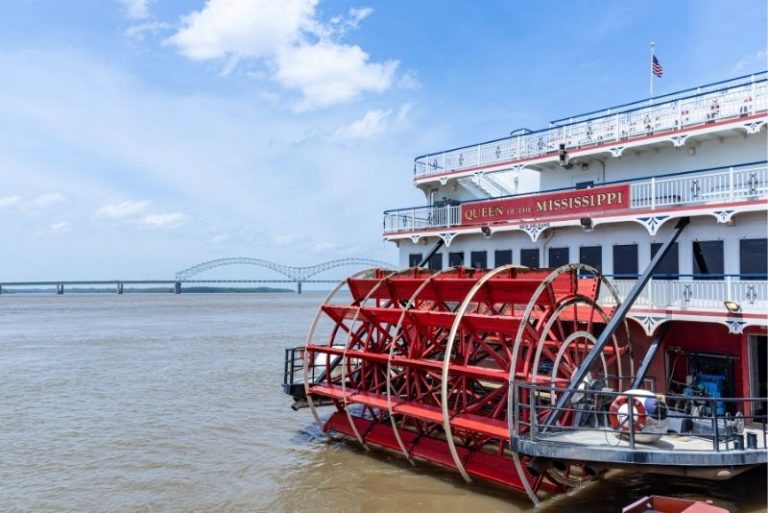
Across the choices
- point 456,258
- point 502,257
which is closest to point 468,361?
point 502,257

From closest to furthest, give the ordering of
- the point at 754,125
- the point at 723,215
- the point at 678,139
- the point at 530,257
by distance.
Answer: the point at 723,215, the point at 754,125, the point at 678,139, the point at 530,257

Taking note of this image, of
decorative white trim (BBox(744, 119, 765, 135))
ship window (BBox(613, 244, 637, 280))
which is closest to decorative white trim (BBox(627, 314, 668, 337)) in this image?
ship window (BBox(613, 244, 637, 280))

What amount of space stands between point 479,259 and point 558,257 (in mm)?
1954

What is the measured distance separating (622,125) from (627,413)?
21.8ft

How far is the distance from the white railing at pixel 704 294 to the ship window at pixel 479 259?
3559 millimetres

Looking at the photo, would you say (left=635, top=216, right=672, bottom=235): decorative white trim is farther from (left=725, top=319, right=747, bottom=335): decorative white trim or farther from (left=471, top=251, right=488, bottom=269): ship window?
(left=471, top=251, right=488, bottom=269): ship window

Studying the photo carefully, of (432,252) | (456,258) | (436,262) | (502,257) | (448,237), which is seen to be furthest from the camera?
(436,262)

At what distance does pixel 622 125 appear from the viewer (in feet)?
39.4

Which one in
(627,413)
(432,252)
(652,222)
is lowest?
(627,413)

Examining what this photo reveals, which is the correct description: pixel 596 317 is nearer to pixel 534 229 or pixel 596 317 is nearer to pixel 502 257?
pixel 534 229

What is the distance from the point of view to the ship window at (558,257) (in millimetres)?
11977

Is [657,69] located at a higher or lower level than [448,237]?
higher

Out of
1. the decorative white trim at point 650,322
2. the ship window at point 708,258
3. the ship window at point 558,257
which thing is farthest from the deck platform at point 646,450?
the ship window at point 558,257

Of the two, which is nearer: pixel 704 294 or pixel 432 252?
pixel 704 294
